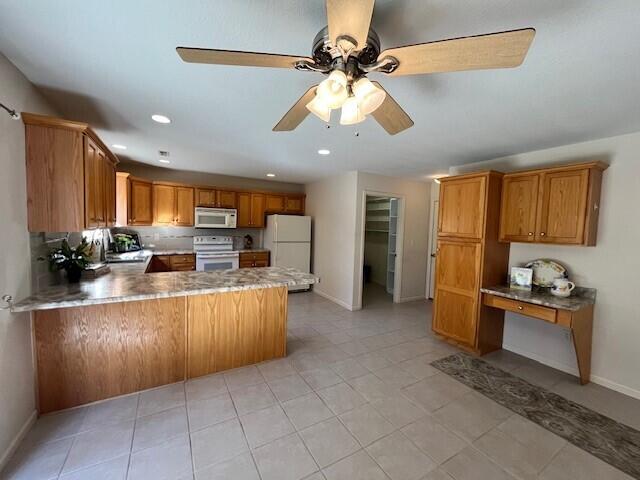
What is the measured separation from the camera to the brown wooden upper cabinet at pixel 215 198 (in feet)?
16.6

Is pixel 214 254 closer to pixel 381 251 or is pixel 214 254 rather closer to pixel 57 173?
pixel 57 173

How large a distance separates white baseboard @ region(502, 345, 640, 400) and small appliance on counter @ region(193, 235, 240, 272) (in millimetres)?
4484

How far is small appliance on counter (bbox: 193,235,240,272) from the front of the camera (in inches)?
193

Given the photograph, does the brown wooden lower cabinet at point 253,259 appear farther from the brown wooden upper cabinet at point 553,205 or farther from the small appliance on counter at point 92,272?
the brown wooden upper cabinet at point 553,205

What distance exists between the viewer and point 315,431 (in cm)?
186

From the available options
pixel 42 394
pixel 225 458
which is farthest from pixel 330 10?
pixel 42 394

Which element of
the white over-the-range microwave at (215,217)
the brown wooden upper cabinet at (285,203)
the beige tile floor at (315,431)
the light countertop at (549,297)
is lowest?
the beige tile floor at (315,431)

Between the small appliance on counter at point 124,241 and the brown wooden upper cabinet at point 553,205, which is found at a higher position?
the brown wooden upper cabinet at point 553,205

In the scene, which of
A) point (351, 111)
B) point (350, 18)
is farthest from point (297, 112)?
point (350, 18)

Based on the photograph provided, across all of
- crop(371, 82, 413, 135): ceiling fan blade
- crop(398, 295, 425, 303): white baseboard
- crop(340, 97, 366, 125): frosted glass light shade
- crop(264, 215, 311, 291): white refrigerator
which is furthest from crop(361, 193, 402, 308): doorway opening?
crop(340, 97, 366, 125): frosted glass light shade

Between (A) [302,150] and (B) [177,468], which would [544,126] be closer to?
(A) [302,150]

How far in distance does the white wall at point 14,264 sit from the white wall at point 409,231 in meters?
3.72

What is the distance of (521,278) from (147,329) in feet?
12.4

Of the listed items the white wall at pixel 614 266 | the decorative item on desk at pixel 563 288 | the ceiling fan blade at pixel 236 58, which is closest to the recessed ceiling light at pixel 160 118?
the ceiling fan blade at pixel 236 58
